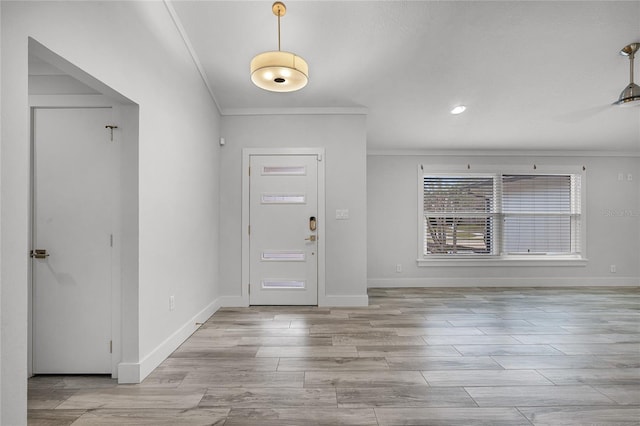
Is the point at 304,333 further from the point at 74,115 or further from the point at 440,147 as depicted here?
the point at 440,147

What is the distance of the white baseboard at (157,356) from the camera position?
91.5 inches

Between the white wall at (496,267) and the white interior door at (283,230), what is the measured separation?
1684 millimetres

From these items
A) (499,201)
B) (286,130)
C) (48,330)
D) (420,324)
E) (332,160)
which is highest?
(286,130)

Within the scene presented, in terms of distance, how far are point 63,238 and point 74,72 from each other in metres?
1.23

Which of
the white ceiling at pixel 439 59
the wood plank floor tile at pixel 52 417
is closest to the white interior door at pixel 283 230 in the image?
the white ceiling at pixel 439 59

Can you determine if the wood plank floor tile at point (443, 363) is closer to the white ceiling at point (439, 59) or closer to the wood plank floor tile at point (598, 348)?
the wood plank floor tile at point (598, 348)

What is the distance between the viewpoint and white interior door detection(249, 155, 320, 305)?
14.4 feet

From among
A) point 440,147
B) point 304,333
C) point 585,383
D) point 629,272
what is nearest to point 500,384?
point 585,383

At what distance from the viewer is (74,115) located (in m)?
2.44

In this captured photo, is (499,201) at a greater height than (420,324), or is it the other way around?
(499,201)

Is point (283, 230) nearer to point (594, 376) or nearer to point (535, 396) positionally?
point (535, 396)

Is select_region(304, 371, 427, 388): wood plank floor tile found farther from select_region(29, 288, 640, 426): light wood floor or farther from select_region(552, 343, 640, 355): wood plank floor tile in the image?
select_region(552, 343, 640, 355): wood plank floor tile

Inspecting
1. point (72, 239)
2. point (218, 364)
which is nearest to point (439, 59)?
point (218, 364)

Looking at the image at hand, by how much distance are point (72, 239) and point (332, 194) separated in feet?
9.29
